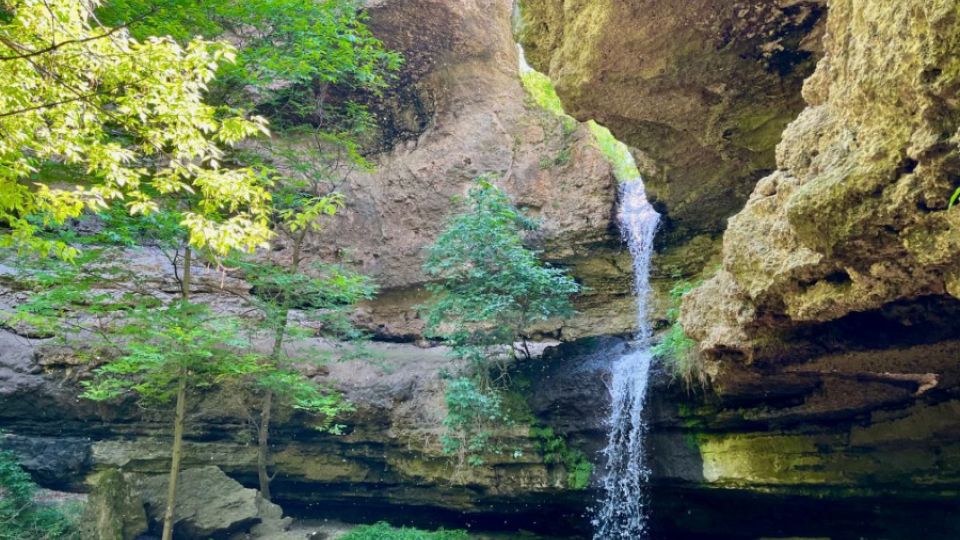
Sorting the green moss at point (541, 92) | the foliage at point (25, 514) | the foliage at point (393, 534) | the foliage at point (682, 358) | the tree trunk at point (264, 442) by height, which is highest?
the green moss at point (541, 92)

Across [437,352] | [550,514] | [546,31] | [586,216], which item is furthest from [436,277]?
[546,31]

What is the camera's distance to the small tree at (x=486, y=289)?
10812mm

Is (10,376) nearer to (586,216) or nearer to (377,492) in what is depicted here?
(377,492)

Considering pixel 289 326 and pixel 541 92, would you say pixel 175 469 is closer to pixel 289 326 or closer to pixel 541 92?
pixel 289 326

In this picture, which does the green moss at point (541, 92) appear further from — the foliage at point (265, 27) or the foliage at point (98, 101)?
the foliage at point (98, 101)

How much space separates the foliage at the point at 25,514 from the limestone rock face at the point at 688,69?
1085 centimetres

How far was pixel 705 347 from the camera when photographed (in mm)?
7922

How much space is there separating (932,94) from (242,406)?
11.7m

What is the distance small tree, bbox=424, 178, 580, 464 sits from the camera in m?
10.8

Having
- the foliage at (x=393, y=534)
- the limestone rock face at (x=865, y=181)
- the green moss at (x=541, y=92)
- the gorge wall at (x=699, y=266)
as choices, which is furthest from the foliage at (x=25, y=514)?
the green moss at (x=541, y=92)

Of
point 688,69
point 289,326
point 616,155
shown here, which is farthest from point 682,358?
point 616,155

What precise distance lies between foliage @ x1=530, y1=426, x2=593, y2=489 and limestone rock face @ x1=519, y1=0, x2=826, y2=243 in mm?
5693

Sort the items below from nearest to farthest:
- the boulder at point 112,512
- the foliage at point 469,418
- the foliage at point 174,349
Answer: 1. the foliage at point 174,349
2. the boulder at point 112,512
3. the foliage at point 469,418

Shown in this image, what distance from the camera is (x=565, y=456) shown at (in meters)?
10.7
